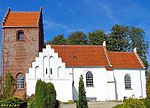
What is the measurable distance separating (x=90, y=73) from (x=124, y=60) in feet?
22.2

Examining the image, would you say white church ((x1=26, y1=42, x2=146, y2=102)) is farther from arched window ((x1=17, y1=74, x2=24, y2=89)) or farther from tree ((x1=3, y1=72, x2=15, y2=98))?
tree ((x1=3, y1=72, x2=15, y2=98))

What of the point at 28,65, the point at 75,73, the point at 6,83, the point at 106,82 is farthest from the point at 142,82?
the point at 6,83

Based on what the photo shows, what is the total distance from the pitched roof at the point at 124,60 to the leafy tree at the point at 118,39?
1041cm

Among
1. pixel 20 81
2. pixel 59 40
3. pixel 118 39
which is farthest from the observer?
pixel 59 40

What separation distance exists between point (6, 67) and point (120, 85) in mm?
17951

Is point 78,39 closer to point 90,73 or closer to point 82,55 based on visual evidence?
point 82,55

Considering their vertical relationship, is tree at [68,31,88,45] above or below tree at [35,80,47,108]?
above

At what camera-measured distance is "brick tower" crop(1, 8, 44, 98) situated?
3028 centimetres

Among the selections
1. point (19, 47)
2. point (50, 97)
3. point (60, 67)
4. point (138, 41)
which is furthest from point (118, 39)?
point (50, 97)

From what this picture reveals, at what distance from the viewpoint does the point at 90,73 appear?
31.8 meters

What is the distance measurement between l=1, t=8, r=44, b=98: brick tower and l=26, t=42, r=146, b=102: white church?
6.08 feet

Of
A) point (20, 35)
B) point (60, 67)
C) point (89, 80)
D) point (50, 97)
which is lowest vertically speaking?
point (50, 97)

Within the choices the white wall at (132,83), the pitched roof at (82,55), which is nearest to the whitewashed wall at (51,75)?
the pitched roof at (82,55)

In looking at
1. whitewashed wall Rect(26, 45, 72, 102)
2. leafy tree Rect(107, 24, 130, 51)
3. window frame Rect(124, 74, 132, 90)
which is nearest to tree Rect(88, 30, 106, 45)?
leafy tree Rect(107, 24, 130, 51)
